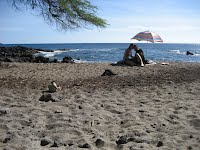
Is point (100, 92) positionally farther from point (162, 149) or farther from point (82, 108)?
point (162, 149)

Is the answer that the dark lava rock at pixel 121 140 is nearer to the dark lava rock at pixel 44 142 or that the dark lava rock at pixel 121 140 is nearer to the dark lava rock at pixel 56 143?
the dark lava rock at pixel 56 143

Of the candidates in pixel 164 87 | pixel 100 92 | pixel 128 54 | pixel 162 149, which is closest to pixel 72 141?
pixel 162 149

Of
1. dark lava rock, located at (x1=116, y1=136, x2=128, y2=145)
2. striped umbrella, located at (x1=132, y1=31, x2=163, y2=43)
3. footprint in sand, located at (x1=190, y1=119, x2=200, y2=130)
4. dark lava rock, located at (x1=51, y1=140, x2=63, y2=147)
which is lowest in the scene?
dark lava rock, located at (x1=51, y1=140, x2=63, y2=147)


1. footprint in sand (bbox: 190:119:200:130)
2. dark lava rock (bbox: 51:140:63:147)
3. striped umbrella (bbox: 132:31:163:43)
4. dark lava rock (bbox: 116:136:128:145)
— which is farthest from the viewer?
striped umbrella (bbox: 132:31:163:43)

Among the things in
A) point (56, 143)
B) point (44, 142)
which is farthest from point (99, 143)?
point (44, 142)

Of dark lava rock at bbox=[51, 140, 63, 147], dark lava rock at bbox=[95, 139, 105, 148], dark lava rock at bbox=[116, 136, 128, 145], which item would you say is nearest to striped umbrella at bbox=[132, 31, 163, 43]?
dark lava rock at bbox=[116, 136, 128, 145]

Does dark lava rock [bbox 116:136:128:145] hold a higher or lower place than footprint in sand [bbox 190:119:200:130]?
lower

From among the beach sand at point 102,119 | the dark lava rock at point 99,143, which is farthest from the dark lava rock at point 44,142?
the dark lava rock at point 99,143

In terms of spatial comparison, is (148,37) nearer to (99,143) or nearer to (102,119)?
(102,119)

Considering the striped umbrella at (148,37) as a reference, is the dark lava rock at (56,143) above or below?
below

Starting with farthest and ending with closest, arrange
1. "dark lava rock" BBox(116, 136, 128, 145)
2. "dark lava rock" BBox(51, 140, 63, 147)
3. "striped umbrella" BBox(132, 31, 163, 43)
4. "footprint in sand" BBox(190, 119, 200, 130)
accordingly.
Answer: "striped umbrella" BBox(132, 31, 163, 43), "footprint in sand" BBox(190, 119, 200, 130), "dark lava rock" BBox(116, 136, 128, 145), "dark lava rock" BBox(51, 140, 63, 147)

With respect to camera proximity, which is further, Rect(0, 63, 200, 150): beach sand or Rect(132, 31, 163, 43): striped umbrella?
Rect(132, 31, 163, 43): striped umbrella

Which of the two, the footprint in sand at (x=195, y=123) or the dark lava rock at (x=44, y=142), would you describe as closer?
the dark lava rock at (x=44, y=142)

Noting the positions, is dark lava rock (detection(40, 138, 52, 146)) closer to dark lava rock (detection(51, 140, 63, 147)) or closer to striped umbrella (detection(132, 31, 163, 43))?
Result: dark lava rock (detection(51, 140, 63, 147))
